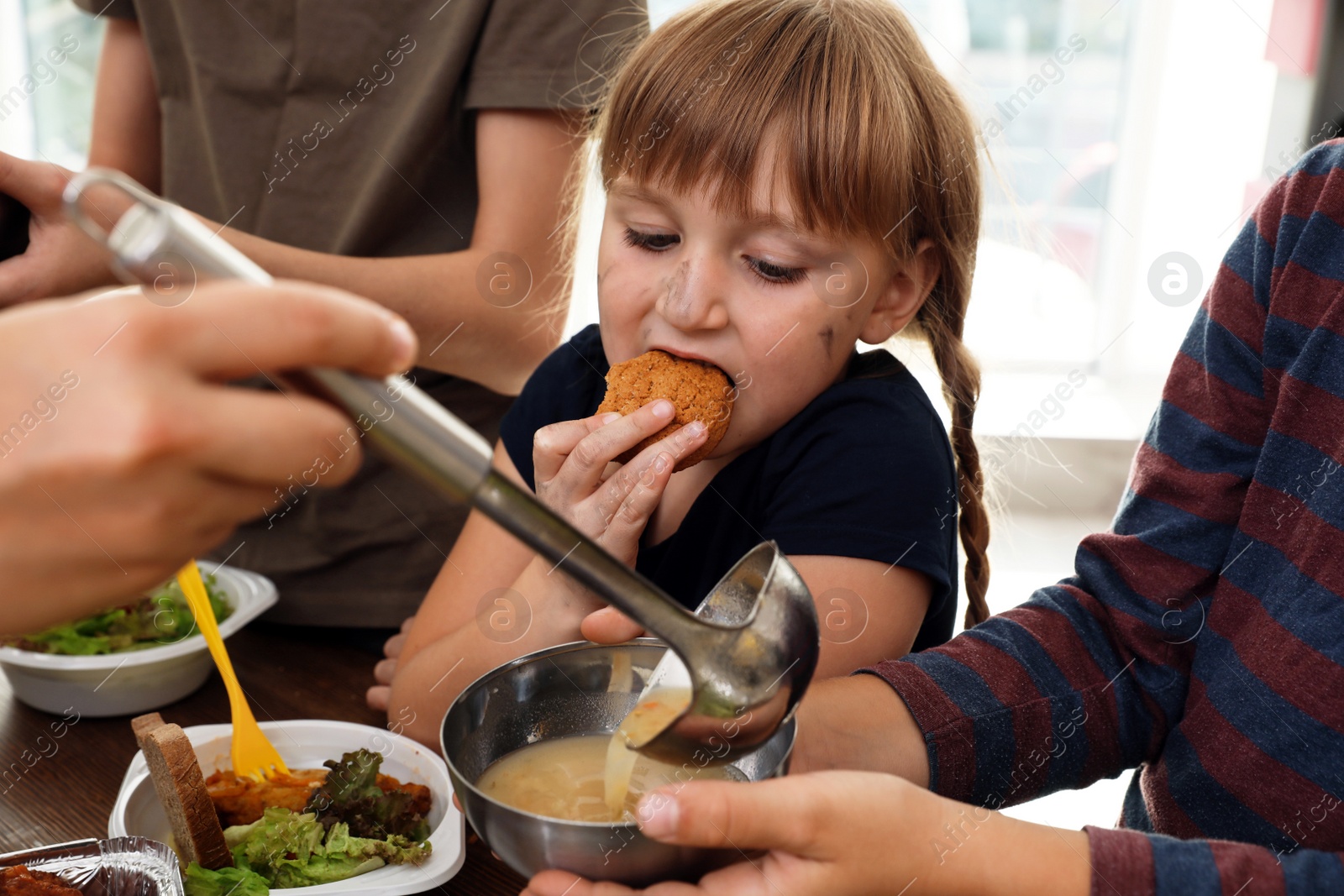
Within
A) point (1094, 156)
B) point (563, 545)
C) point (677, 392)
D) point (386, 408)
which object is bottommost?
point (1094, 156)

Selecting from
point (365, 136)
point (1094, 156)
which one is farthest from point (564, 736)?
point (1094, 156)

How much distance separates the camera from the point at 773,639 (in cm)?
71

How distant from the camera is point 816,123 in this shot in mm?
1180

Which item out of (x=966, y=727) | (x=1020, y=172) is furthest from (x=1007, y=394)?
(x=966, y=727)

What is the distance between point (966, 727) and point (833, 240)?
1.78ft

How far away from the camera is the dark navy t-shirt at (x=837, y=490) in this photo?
3.95 feet

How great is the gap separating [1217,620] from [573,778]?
26.5 inches

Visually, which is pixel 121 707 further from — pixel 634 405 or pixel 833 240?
pixel 833 240

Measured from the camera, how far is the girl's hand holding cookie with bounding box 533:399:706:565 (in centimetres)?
114

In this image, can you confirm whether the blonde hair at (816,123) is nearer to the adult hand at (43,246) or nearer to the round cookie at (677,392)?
the round cookie at (677,392)

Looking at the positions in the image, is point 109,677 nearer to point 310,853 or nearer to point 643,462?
point 310,853

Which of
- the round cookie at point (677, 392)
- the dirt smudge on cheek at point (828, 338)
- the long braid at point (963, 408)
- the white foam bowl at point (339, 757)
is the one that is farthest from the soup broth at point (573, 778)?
the long braid at point (963, 408)

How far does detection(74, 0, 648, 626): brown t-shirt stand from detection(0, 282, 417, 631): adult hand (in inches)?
39.4

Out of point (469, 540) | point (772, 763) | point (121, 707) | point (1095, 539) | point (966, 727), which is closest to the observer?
point (772, 763)
